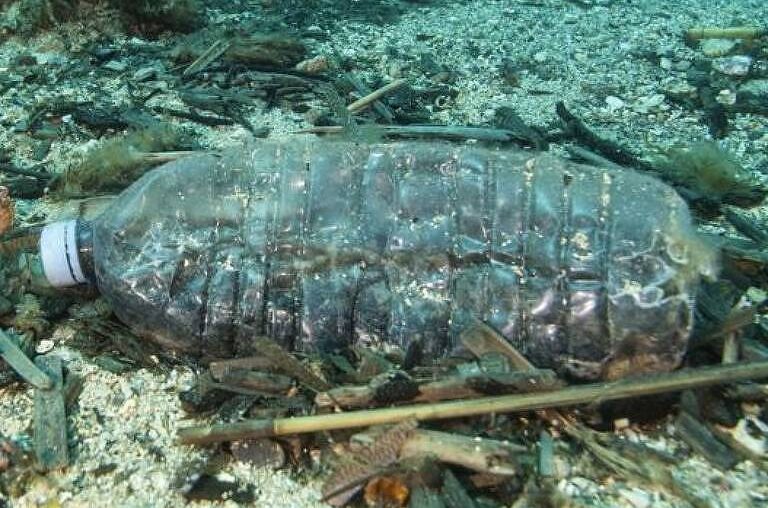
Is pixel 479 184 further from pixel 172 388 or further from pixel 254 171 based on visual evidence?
pixel 172 388

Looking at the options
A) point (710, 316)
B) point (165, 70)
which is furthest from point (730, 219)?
point (165, 70)

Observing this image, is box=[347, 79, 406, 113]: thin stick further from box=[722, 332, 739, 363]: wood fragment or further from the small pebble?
box=[722, 332, 739, 363]: wood fragment

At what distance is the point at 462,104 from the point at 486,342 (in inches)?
104

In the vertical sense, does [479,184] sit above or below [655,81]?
above

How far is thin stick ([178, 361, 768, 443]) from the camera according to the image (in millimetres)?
2447

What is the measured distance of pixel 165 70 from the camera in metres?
5.26

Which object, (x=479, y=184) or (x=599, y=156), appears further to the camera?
(x=599, y=156)

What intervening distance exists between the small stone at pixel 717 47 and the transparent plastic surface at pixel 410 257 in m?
3.49

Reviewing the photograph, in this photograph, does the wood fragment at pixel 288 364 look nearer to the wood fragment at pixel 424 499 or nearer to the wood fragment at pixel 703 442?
the wood fragment at pixel 424 499

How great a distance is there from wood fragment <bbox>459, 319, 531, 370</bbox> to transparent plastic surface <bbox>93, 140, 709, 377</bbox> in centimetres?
5

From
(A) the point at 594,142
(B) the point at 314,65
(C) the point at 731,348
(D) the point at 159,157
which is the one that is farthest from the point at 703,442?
(B) the point at 314,65

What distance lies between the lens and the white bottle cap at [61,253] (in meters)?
2.95

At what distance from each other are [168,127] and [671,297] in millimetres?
3058

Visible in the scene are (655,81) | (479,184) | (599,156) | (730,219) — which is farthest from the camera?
(655,81)
